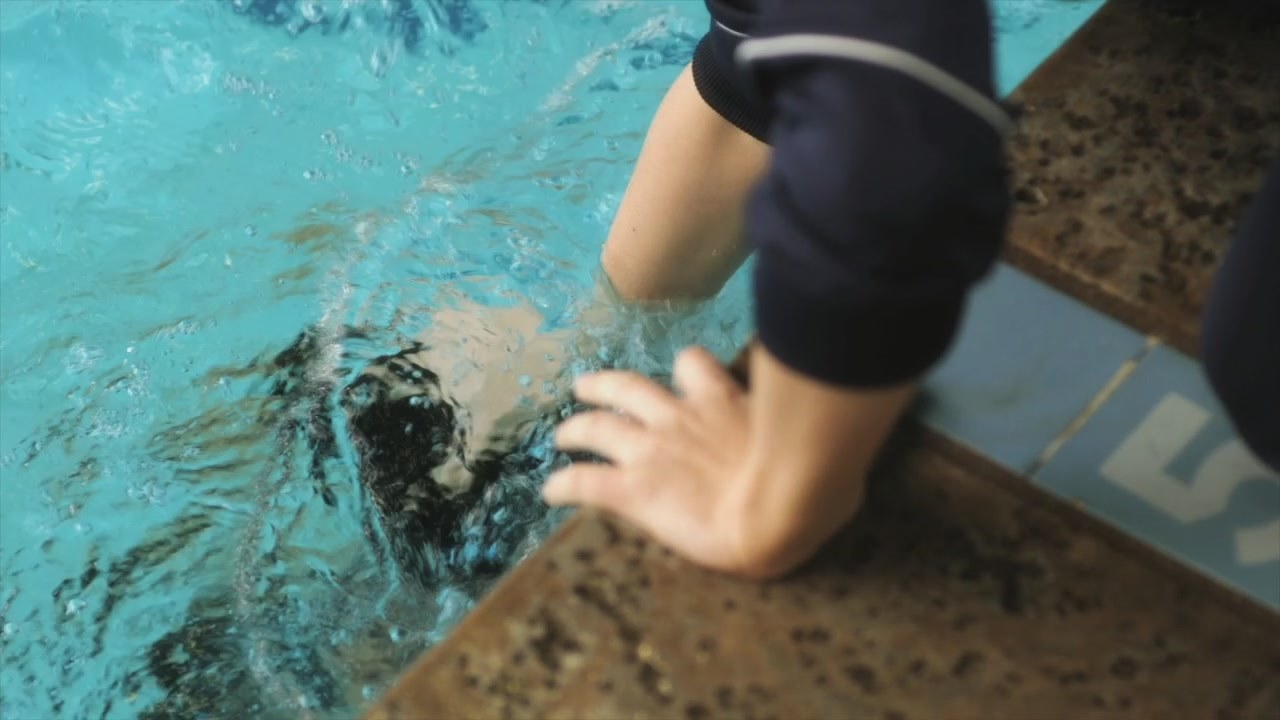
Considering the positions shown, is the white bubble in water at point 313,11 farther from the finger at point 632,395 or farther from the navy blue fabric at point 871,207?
the navy blue fabric at point 871,207

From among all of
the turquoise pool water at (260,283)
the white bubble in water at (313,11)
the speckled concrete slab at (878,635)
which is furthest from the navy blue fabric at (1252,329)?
the white bubble in water at (313,11)

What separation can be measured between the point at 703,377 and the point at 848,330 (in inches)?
9.1

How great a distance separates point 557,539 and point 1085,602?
0.32m

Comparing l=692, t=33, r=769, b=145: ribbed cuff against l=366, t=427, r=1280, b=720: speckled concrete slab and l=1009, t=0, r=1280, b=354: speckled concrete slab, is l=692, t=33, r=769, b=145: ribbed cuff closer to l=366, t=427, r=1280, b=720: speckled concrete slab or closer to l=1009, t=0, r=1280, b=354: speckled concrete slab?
l=1009, t=0, r=1280, b=354: speckled concrete slab

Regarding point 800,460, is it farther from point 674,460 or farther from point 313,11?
point 313,11

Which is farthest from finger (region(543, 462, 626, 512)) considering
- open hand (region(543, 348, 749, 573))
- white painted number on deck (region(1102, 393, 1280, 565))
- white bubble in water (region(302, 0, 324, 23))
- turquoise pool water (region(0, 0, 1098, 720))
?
white bubble in water (region(302, 0, 324, 23))

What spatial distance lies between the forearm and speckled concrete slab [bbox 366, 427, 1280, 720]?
38mm

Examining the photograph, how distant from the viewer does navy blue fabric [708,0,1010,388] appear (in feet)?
1.75

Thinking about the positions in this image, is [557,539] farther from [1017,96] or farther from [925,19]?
[1017,96]

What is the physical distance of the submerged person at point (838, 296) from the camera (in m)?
0.54

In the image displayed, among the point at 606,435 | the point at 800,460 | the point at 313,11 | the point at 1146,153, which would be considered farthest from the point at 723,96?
the point at 313,11

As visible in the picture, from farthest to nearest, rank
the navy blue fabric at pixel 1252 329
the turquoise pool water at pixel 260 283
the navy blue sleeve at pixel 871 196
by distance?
the turquoise pool water at pixel 260 283, the navy blue fabric at pixel 1252 329, the navy blue sleeve at pixel 871 196

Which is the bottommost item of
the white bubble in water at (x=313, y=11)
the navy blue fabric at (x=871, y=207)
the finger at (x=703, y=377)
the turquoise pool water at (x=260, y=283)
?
the turquoise pool water at (x=260, y=283)

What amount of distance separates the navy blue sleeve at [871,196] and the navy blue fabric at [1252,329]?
7.2 inches
